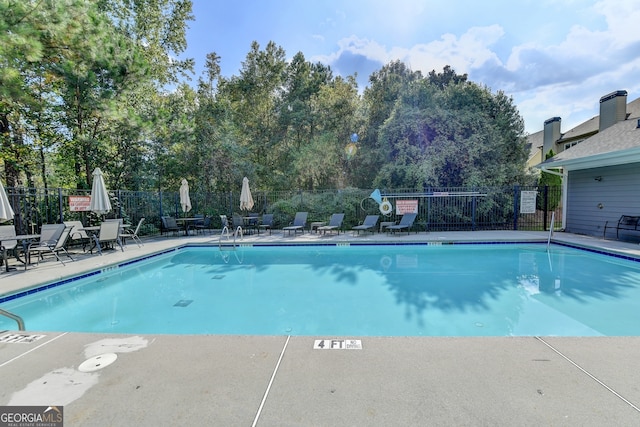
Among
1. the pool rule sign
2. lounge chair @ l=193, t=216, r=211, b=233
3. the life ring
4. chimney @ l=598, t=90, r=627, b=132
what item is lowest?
the pool rule sign

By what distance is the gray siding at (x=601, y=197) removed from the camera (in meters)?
9.02

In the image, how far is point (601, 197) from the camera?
32.8 ft

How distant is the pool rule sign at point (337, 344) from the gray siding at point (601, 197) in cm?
1078

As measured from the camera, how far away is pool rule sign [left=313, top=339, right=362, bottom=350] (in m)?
2.66

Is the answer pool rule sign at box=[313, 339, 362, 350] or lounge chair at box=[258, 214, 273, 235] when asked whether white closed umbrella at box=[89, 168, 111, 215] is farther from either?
pool rule sign at box=[313, 339, 362, 350]

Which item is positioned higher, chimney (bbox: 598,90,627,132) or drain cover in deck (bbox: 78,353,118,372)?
chimney (bbox: 598,90,627,132)

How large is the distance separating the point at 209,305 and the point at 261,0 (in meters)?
9.91

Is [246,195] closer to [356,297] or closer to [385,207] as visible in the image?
[385,207]

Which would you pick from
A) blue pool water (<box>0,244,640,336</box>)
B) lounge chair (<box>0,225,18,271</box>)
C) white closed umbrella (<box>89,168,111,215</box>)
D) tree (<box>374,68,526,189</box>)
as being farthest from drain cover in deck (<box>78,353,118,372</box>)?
tree (<box>374,68,526,189</box>)

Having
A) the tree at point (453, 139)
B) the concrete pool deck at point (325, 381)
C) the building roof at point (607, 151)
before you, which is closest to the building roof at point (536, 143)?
the tree at point (453, 139)

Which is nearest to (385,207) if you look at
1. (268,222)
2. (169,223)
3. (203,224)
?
(268,222)

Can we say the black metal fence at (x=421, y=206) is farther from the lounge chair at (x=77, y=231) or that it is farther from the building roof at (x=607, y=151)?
the lounge chair at (x=77, y=231)

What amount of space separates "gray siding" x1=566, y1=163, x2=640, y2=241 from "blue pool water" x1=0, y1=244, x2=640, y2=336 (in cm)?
261

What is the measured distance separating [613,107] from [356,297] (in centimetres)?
1822
